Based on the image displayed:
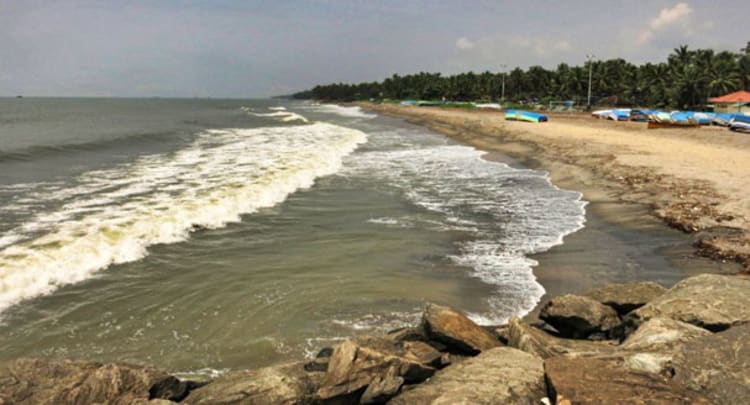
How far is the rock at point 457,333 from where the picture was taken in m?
6.03

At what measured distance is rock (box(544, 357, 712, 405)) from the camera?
4152 mm

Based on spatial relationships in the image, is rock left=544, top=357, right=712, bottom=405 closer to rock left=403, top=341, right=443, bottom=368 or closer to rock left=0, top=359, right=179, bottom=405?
rock left=403, top=341, right=443, bottom=368

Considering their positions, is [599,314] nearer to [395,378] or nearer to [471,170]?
[395,378]

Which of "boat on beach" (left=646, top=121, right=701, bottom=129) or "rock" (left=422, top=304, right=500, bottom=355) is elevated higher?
"boat on beach" (left=646, top=121, right=701, bottom=129)

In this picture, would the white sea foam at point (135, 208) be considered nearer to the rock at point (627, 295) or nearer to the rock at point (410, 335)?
the rock at point (410, 335)

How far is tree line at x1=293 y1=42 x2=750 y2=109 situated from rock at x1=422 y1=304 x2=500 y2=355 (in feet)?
248

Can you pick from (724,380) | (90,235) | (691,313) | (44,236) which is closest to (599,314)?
(691,313)

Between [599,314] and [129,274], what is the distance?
8.59 metres

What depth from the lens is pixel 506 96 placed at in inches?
5217

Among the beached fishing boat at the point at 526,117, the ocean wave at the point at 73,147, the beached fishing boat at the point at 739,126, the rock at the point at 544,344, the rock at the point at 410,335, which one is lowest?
the rock at the point at 410,335

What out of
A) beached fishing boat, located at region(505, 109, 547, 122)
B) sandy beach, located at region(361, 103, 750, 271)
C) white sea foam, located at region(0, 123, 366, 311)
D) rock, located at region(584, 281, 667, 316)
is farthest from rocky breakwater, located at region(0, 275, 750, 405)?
beached fishing boat, located at region(505, 109, 547, 122)

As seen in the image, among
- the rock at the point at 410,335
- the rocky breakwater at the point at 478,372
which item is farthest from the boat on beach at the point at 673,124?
the rock at the point at 410,335

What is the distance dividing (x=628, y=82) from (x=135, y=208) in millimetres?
95518

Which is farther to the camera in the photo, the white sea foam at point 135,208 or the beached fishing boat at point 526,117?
the beached fishing boat at point 526,117
